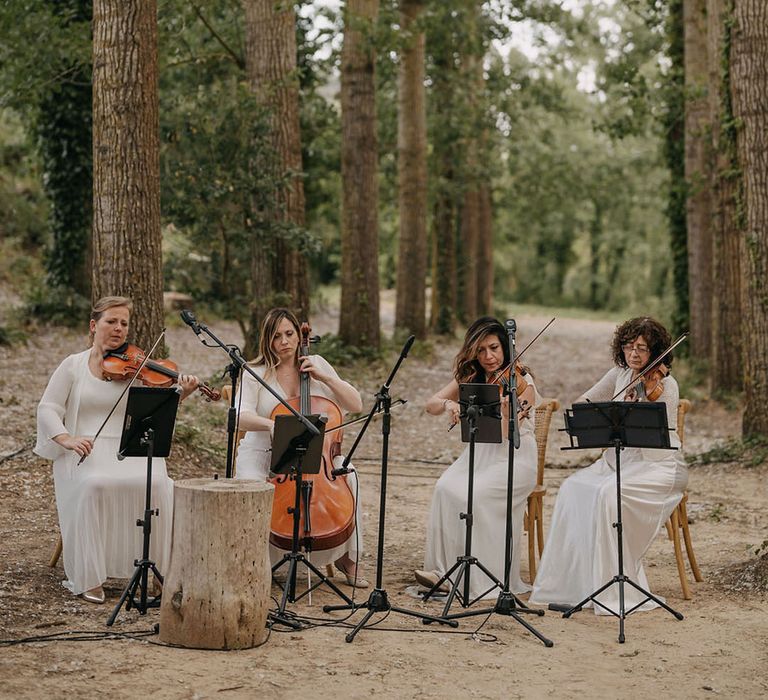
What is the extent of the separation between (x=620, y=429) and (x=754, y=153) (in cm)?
623

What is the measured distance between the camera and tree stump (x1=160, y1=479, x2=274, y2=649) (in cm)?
572

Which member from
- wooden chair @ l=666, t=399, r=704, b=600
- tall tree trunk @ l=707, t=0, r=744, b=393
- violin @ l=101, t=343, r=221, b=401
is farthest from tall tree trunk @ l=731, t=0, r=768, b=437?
violin @ l=101, t=343, r=221, b=401

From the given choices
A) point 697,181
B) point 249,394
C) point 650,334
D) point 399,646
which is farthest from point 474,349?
point 697,181

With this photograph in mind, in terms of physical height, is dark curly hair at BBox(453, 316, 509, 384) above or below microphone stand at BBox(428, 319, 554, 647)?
above

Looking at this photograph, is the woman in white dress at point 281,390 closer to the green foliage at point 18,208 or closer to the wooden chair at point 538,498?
the wooden chair at point 538,498

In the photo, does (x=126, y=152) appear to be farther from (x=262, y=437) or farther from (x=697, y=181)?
(x=697, y=181)

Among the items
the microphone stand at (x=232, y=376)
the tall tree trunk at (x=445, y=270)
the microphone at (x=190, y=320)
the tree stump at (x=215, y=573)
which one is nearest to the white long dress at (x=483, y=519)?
the microphone stand at (x=232, y=376)

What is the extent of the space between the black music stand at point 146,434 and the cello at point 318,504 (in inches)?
31.5

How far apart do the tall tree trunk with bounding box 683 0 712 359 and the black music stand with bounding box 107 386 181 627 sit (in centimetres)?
1205

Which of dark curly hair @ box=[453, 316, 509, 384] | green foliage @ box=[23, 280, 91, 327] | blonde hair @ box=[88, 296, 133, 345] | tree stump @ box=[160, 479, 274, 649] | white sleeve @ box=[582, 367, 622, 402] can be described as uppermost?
green foliage @ box=[23, 280, 91, 327]

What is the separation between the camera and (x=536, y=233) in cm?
5644

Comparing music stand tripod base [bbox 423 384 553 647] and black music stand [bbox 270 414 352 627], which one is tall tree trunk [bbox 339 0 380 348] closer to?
music stand tripod base [bbox 423 384 553 647]

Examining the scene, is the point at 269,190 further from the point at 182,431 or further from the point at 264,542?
the point at 264,542

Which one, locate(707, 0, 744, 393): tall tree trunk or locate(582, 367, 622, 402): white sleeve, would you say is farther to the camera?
locate(707, 0, 744, 393): tall tree trunk
